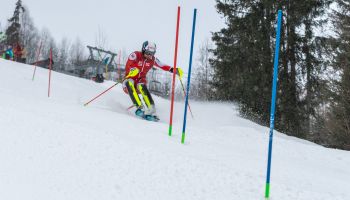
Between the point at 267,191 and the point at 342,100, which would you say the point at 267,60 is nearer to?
the point at 342,100

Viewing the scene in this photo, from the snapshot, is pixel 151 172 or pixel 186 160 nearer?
pixel 151 172

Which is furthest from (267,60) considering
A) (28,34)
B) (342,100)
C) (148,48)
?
(28,34)

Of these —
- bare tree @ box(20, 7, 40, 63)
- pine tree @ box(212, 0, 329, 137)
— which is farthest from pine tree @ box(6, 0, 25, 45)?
pine tree @ box(212, 0, 329, 137)

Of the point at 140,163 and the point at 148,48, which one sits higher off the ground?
Answer: the point at 148,48

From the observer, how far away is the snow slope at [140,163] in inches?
147

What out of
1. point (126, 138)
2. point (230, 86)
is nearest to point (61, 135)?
point (126, 138)

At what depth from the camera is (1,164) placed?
157 inches

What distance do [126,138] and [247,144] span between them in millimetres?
2605

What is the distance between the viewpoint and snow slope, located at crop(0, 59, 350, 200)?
372cm

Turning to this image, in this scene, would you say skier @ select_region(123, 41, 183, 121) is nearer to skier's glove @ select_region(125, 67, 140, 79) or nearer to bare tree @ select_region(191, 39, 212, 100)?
skier's glove @ select_region(125, 67, 140, 79)

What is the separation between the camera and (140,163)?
441 centimetres

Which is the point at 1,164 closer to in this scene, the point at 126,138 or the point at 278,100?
the point at 126,138

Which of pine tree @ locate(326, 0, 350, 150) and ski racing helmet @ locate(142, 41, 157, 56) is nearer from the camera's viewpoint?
ski racing helmet @ locate(142, 41, 157, 56)

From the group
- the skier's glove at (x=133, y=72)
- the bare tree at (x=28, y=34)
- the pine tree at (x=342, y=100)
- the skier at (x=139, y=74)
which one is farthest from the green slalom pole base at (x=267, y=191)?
the bare tree at (x=28, y=34)
